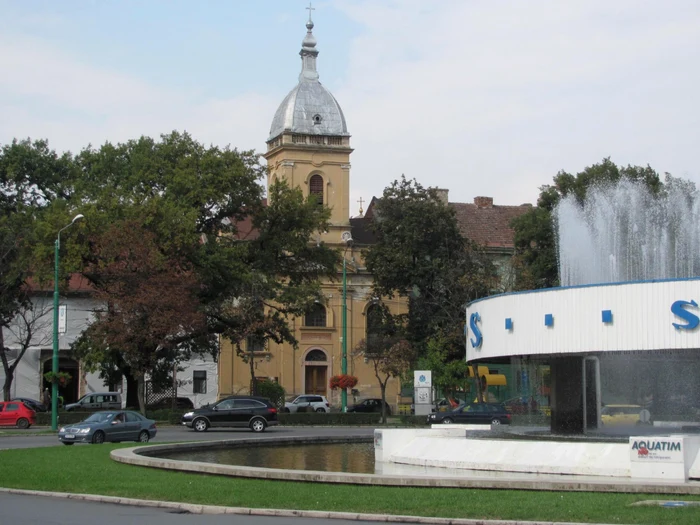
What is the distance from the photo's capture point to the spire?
8438 cm

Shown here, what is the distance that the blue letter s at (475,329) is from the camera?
28547 mm

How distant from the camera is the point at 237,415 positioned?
45.9 meters

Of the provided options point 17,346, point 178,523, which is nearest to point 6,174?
point 17,346

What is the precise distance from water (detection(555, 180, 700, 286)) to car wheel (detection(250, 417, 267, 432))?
546 inches

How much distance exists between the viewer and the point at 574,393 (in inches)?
1093

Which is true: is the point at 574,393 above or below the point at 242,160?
below

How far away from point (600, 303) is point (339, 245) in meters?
58.1

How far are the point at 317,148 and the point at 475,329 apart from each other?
178 ft

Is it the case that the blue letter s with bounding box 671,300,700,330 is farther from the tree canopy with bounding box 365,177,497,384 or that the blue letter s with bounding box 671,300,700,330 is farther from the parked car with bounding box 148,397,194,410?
the tree canopy with bounding box 365,177,497,384

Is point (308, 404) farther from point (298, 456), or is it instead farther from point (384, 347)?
point (298, 456)

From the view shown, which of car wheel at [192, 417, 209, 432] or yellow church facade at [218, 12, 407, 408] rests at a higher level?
yellow church facade at [218, 12, 407, 408]

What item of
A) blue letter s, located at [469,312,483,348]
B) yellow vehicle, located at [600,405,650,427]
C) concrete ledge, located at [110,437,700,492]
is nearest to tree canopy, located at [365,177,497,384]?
yellow vehicle, located at [600,405,650,427]

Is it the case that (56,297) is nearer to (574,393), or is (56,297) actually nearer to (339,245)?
(574,393)

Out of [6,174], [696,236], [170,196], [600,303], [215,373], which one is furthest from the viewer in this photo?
[215,373]
